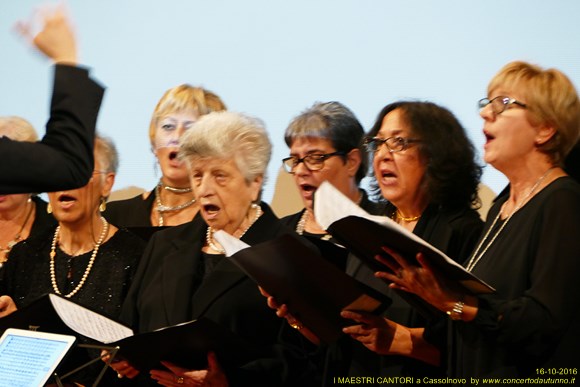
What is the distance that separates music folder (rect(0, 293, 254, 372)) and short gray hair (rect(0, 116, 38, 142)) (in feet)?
4.15

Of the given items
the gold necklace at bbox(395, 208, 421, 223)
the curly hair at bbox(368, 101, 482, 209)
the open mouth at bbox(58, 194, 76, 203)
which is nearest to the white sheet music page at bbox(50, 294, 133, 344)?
the open mouth at bbox(58, 194, 76, 203)

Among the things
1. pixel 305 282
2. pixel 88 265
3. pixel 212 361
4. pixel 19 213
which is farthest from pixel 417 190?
pixel 19 213

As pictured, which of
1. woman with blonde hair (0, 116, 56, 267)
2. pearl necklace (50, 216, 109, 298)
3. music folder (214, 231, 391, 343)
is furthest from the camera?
woman with blonde hair (0, 116, 56, 267)

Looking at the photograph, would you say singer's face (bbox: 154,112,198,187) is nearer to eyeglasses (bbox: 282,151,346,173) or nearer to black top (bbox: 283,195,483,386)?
eyeglasses (bbox: 282,151,346,173)

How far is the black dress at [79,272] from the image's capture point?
3545mm

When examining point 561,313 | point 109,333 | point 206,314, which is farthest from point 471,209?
point 109,333

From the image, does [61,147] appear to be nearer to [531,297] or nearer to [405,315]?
[531,297]

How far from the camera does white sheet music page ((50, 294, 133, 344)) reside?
113 inches

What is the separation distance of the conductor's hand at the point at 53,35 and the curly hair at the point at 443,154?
137 centimetres

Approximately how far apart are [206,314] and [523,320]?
108 cm

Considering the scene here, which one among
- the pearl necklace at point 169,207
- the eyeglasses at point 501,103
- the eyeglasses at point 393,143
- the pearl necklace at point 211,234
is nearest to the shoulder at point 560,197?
the eyeglasses at point 501,103

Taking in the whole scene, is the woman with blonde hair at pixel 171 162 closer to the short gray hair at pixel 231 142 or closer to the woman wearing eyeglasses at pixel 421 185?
the short gray hair at pixel 231 142

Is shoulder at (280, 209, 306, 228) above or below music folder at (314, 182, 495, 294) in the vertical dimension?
below

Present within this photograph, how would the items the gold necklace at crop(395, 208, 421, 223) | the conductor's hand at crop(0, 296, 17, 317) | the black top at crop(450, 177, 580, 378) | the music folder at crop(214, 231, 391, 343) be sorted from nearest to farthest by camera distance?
1. the black top at crop(450, 177, 580, 378)
2. the music folder at crop(214, 231, 391, 343)
3. the gold necklace at crop(395, 208, 421, 223)
4. the conductor's hand at crop(0, 296, 17, 317)
